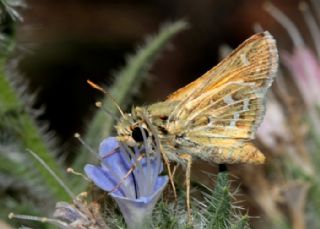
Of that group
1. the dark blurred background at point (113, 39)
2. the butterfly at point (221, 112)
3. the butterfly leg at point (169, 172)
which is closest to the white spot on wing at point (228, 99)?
the butterfly at point (221, 112)

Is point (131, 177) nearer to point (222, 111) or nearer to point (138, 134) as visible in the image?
point (138, 134)

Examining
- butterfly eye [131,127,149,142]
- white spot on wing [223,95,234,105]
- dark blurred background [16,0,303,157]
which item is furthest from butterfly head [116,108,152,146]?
dark blurred background [16,0,303,157]

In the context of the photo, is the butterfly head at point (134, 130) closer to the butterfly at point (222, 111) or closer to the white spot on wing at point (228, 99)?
the butterfly at point (222, 111)

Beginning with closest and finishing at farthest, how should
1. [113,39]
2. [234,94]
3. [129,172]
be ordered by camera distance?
[129,172], [234,94], [113,39]

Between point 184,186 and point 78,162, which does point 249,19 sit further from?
point 184,186

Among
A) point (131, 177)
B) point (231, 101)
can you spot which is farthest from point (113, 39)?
point (131, 177)

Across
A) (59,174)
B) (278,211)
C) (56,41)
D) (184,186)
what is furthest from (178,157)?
(56,41)
